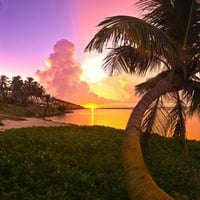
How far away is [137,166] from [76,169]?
4883 mm

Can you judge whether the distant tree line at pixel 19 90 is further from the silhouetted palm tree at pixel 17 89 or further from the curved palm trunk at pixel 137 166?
the curved palm trunk at pixel 137 166

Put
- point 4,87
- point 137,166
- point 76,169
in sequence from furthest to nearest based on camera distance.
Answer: point 4,87 < point 76,169 < point 137,166

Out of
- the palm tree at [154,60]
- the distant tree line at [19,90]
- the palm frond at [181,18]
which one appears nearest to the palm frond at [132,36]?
the palm tree at [154,60]

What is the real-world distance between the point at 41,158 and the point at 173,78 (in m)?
5.84

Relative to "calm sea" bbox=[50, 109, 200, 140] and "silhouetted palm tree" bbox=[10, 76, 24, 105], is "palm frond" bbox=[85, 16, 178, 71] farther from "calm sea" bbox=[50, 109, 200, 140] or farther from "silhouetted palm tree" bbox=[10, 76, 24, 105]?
"silhouetted palm tree" bbox=[10, 76, 24, 105]

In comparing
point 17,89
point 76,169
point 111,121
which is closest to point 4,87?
point 17,89

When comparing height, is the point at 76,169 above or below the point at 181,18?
below

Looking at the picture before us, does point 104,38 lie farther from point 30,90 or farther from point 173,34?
point 30,90

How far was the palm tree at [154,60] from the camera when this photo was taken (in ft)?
23.9

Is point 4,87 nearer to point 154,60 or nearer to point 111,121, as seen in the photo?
point 111,121

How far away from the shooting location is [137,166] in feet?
23.6

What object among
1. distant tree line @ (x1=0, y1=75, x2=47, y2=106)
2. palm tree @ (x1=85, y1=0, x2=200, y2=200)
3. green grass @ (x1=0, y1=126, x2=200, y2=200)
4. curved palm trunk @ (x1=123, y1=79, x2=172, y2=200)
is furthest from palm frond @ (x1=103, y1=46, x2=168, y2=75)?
distant tree line @ (x1=0, y1=75, x2=47, y2=106)

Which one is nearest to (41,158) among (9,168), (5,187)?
(9,168)

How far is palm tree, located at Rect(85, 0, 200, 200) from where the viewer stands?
729 centimetres
